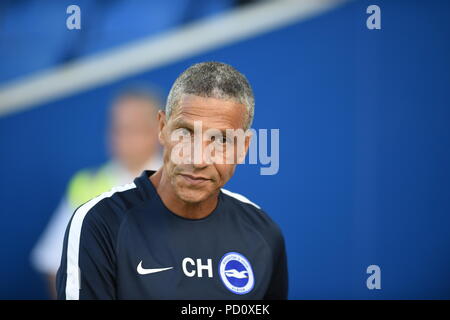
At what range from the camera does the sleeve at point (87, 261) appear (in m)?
1.62

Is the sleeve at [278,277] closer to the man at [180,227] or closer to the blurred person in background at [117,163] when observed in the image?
the man at [180,227]

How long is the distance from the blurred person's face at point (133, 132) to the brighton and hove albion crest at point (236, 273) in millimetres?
1462

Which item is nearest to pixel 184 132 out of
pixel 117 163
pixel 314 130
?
pixel 117 163

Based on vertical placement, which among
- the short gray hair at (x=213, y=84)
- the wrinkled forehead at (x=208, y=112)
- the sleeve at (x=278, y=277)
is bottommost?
the sleeve at (x=278, y=277)

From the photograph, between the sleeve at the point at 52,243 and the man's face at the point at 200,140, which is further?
the sleeve at the point at 52,243

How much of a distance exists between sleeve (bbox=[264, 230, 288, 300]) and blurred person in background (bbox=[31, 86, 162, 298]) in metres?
1.29

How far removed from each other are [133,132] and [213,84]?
1.59m

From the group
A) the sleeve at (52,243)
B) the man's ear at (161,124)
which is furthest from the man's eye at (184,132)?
the sleeve at (52,243)

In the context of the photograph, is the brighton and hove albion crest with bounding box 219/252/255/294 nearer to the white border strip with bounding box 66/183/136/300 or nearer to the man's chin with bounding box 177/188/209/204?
the man's chin with bounding box 177/188/209/204

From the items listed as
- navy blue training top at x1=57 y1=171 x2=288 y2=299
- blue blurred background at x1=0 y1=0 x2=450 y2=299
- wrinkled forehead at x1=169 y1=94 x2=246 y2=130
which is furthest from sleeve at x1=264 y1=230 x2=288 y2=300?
blue blurred background at x1=0 y1=0 x2=450 y2=299

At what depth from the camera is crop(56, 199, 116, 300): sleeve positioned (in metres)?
1.62

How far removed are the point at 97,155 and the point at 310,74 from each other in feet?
4.34
